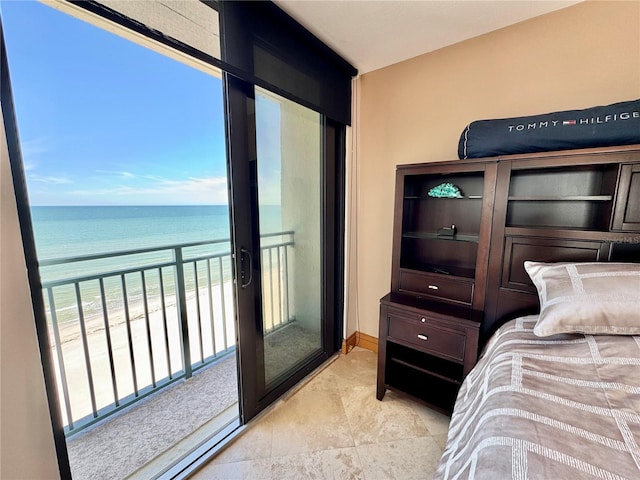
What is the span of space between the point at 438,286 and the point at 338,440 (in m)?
1.13

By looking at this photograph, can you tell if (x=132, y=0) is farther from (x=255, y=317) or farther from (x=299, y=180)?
(x=255, y=317)

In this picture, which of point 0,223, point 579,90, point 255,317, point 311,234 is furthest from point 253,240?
point 579,90

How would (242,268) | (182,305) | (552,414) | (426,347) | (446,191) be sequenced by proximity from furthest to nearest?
(182,305), (446,191), (426,347), (242,268), (552,414)

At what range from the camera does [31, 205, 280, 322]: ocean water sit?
1.31 m

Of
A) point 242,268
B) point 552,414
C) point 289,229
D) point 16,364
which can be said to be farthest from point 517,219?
point 16,364

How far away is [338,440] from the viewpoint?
1530 mm

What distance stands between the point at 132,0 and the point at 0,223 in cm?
89

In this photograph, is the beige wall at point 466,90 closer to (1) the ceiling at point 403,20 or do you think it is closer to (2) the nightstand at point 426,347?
(1) the ceiling at point 403,20

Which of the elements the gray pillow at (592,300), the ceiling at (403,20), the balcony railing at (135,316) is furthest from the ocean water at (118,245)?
the gray pillow at (592,300)

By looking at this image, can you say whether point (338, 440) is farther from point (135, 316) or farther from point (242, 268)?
point (135, 316)

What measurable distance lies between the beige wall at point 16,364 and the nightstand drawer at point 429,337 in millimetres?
1669

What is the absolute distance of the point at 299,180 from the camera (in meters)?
1.94

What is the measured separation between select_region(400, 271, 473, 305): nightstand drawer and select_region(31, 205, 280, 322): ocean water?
1.00 metres

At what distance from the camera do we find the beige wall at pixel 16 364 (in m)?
0.77
